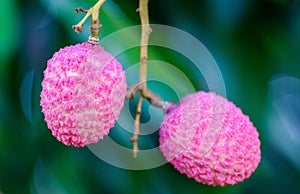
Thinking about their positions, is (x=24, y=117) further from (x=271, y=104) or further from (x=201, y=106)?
(x=271, y=104)

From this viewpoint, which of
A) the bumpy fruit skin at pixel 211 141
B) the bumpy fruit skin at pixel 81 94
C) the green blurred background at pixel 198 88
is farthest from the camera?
the green blurred background at pixel 198 88

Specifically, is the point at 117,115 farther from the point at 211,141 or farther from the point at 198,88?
the point at 198,88

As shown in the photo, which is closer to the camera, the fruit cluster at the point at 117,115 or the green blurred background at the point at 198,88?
the fruit cluster at the point at 117,115

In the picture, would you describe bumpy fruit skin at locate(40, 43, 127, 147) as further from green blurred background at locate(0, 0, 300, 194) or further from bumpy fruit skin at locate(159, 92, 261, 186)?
green blurred background at locate(0, 0, 300, 194)

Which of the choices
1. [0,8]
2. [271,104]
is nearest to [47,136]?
[0,8]

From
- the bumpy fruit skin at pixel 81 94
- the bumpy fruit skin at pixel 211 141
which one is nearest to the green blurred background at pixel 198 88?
the bumpy fruit skin at pixel 211 141

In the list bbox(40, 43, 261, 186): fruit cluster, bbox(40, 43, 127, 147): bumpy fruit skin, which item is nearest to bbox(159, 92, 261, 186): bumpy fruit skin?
bbox(40, 43, 261, 186): fruit cluster

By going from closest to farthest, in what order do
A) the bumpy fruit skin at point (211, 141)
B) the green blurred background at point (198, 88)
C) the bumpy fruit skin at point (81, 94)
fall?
the bumpy fruit skin at point (81, 94) < the bumpy fruit skin at point (211, 141) < the green blurred background at point (198, 88)

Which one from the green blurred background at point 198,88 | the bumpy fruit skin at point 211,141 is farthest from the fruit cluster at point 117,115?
the green blurred background at point 198,88

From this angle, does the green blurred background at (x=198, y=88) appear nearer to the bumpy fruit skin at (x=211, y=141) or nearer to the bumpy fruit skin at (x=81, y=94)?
the bumpy fruit skin at (x=211, y=141)
